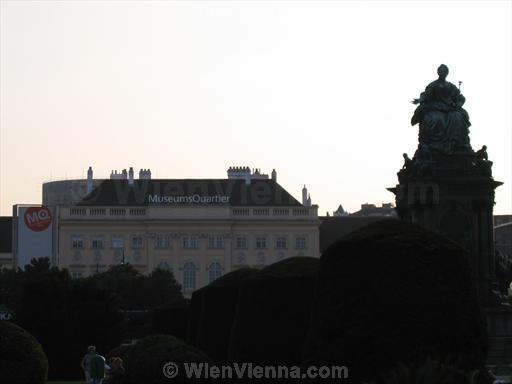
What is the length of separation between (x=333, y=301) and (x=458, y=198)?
11.5 meters

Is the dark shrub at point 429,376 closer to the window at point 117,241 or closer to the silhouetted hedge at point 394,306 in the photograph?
the silhouetted hedge at point 394,306

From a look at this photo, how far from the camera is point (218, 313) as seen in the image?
1407 inches

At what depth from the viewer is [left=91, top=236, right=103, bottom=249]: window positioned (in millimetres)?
125875

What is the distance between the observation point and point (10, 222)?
136m

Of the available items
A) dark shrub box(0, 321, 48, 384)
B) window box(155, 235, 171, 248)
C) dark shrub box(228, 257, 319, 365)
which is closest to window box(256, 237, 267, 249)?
window box(155, 235, 171, 248)

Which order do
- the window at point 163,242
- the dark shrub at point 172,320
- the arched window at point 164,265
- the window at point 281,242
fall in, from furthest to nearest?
1. the window at point 281,242
2. the window at point 163,242
3. the arched window at point 164,265
4. the dark shrub at point 172,320

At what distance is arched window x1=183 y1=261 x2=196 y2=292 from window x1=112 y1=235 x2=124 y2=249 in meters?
5.93

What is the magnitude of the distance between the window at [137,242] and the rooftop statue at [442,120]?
93801 millimetres

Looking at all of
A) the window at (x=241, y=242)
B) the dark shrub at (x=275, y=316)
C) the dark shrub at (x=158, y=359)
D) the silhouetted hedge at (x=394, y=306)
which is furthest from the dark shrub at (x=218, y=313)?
the window at (x=241, y=242)

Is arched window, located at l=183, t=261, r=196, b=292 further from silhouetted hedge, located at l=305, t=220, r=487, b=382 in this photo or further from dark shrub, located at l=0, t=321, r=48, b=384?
silhouetted hedge, located at l=305, t=220, r=487, b=382

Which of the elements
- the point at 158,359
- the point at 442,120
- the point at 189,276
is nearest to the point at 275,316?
the point at 158,359

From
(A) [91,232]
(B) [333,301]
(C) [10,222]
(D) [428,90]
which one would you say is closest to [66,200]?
(C) [10,222]

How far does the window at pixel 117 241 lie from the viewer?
4958 inches

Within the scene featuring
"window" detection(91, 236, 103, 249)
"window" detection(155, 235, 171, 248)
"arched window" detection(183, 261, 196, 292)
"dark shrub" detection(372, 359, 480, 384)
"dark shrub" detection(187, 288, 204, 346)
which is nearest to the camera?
"dark shrub" detection(372, 359, 480, 384)
